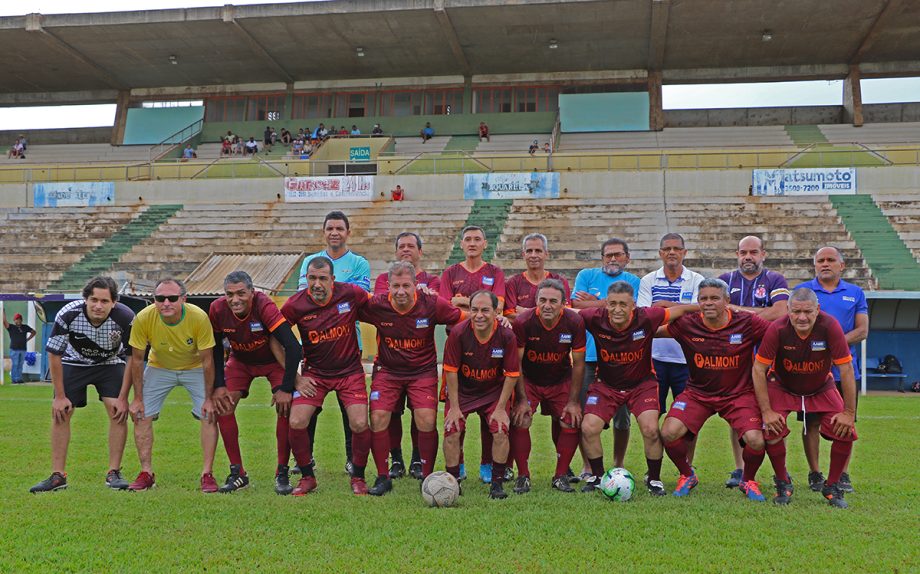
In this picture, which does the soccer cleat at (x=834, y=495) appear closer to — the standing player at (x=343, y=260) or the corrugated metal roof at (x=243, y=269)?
the standing player at (x=343, y=260)

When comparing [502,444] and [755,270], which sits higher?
[755,270]

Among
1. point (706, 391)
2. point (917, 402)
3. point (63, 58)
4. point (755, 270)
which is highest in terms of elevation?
point (63, 58)

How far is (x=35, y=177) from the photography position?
27.8 meters

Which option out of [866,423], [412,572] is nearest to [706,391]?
[412,572]

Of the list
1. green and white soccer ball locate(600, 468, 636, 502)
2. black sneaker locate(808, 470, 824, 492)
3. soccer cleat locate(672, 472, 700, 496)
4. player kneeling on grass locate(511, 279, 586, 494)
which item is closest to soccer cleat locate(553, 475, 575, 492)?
player kneeling on grass locate(511, 279, 586, 494)

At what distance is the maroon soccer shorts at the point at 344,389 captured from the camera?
679 cm

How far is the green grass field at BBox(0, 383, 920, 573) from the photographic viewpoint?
452 centimetres

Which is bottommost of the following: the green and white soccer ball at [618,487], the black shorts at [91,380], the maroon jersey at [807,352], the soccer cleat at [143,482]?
the soccer cleat at [143,482]

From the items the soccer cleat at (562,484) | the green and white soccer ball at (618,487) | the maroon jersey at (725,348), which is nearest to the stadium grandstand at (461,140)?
the soccer cleat at (562,484)

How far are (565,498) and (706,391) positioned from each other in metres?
1.59

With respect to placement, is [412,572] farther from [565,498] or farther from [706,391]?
[706,391]

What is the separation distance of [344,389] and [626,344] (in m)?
2.53

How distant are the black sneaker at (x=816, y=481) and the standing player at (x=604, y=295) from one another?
155 centimetres

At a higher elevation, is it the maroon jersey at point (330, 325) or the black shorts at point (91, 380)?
the maroon jersey at point (330, 325)
